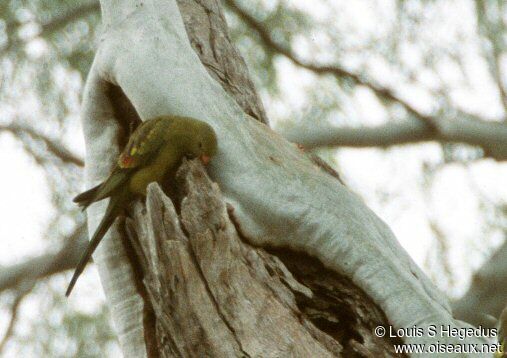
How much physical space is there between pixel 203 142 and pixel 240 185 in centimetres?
15

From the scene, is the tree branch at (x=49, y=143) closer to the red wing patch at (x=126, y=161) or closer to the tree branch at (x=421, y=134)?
the tree branch at (x=421, y=134)

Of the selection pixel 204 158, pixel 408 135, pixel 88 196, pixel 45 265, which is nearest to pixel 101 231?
pixel 88 196

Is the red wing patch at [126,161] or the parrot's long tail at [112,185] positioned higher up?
the red wing patch at [126,161]

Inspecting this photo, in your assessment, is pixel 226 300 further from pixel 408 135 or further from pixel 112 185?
pixel 408 135

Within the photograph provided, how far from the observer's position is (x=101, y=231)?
206 centimetres

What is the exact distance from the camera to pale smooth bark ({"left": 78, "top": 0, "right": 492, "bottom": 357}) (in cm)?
201

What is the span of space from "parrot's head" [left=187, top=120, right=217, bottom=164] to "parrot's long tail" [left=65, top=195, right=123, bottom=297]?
0.76 ft

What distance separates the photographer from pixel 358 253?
2027 millimetres

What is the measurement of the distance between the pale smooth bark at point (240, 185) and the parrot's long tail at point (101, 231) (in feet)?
0.53

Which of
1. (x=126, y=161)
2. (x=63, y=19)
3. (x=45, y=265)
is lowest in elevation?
(x=45, y=265)

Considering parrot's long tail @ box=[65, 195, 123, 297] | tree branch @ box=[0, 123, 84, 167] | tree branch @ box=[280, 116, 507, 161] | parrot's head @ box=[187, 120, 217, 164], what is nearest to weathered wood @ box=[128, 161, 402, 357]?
parrot's head @ box=[187, 120, 217, 164]

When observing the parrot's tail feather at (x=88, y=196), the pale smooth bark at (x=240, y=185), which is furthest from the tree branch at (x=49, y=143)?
the parrot's tail feather at (x=88, y=196)

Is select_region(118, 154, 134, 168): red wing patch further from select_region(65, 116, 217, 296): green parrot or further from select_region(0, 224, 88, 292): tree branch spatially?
select_region(0, 224, 88, 292): tree branch

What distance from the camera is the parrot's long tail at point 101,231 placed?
6.72 ft
